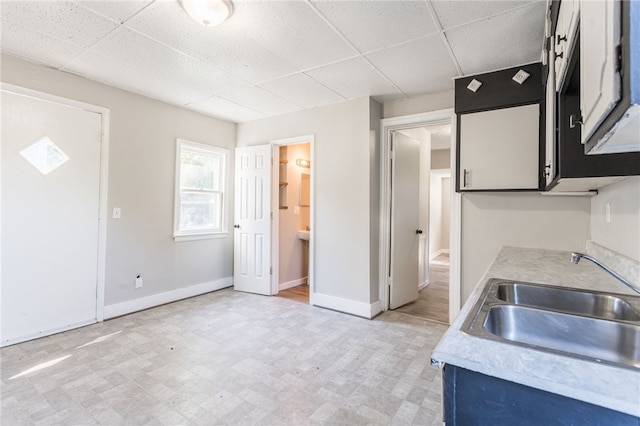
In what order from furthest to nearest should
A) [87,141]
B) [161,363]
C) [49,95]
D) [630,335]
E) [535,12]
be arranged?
[87,141]
[49,95]
[161,363]
[535,12]
[630,335]

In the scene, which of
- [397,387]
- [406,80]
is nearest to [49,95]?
[406,80]

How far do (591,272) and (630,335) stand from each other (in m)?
1.01

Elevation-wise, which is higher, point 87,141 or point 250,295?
point 87,141

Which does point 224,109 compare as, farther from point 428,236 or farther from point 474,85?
point 428,236

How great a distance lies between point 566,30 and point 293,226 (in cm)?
392

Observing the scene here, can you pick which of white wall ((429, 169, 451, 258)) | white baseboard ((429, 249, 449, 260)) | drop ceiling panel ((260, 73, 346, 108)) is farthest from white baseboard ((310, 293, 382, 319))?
white wall ((429, 169, 451, 258))

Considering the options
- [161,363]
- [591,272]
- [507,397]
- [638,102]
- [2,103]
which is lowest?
[161,363]

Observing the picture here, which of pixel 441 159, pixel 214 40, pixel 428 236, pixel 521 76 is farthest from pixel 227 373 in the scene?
pixel 441 159

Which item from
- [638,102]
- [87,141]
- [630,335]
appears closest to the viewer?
[638,102]

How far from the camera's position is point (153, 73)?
2.89 m

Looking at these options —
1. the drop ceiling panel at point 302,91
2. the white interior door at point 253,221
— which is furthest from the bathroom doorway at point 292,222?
the drop ceiling panel at point 302,91

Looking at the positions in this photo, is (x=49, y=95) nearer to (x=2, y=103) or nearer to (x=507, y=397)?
(x=2, y=103)

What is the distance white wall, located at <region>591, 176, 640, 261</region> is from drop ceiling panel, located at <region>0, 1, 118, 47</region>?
128 inches

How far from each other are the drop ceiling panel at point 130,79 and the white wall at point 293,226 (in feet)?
5.48
